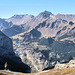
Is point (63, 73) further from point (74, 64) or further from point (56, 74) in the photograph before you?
point (74, 64)

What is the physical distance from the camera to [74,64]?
4289 inches

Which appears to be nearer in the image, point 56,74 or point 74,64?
point 56,74

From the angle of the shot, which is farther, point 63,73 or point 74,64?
point 74,64

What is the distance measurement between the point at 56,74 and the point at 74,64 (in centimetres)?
2805

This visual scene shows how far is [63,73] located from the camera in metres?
85.4

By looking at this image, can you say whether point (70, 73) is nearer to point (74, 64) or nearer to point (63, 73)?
point (63, 73)

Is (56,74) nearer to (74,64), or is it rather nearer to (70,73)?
(70,73)

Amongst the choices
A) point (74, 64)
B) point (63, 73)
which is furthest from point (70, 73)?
point (74, 64)

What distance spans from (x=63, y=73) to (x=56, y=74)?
13.9 feet

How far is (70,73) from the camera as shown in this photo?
8231cm

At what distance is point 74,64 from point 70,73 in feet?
92.3

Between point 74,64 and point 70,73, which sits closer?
point 70,73

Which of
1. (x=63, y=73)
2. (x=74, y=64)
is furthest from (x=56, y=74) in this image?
(x=74, y=64)

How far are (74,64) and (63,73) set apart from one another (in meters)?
26.7
